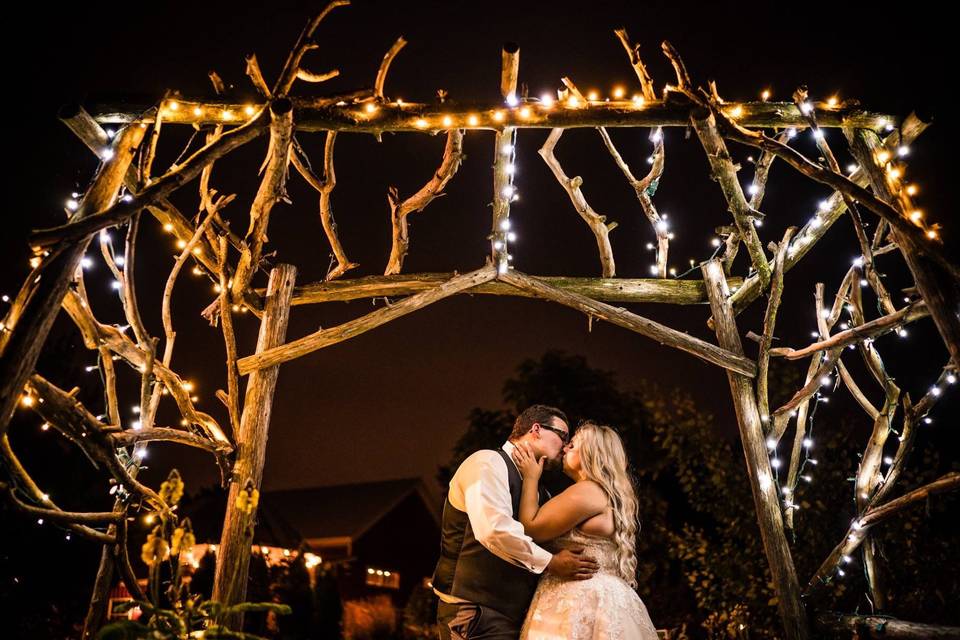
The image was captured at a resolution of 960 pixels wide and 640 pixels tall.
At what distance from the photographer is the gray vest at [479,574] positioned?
3.38m

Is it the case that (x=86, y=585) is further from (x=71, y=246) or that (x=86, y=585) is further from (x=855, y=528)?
(x=855, y=528)

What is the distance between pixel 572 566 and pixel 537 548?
0.94ft

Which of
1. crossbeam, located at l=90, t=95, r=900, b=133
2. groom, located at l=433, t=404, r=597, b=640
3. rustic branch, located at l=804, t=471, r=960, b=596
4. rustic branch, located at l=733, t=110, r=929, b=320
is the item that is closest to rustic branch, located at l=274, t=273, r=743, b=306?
rustic branch, located at l=733, t=110, r=929, b=320

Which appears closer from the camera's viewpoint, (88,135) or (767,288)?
(88,135)

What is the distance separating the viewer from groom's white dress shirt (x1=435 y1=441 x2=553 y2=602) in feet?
10.5

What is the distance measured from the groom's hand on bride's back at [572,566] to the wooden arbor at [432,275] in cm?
124

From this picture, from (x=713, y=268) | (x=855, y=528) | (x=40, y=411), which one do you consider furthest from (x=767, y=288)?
(x=40, y=411)

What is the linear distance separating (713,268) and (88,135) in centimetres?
396

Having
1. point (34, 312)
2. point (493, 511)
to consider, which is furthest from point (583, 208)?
point (34, 312)

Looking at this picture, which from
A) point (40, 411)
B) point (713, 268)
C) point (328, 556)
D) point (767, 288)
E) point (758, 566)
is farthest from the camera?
point (328, 556)

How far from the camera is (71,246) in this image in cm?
281

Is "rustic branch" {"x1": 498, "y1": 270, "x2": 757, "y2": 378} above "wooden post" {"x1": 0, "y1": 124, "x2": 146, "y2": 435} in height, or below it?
above

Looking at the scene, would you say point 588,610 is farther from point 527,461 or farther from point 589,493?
point 527,461

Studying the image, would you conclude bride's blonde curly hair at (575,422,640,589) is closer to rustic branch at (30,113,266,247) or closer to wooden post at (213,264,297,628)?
wooden post at (213,264,297,628)
